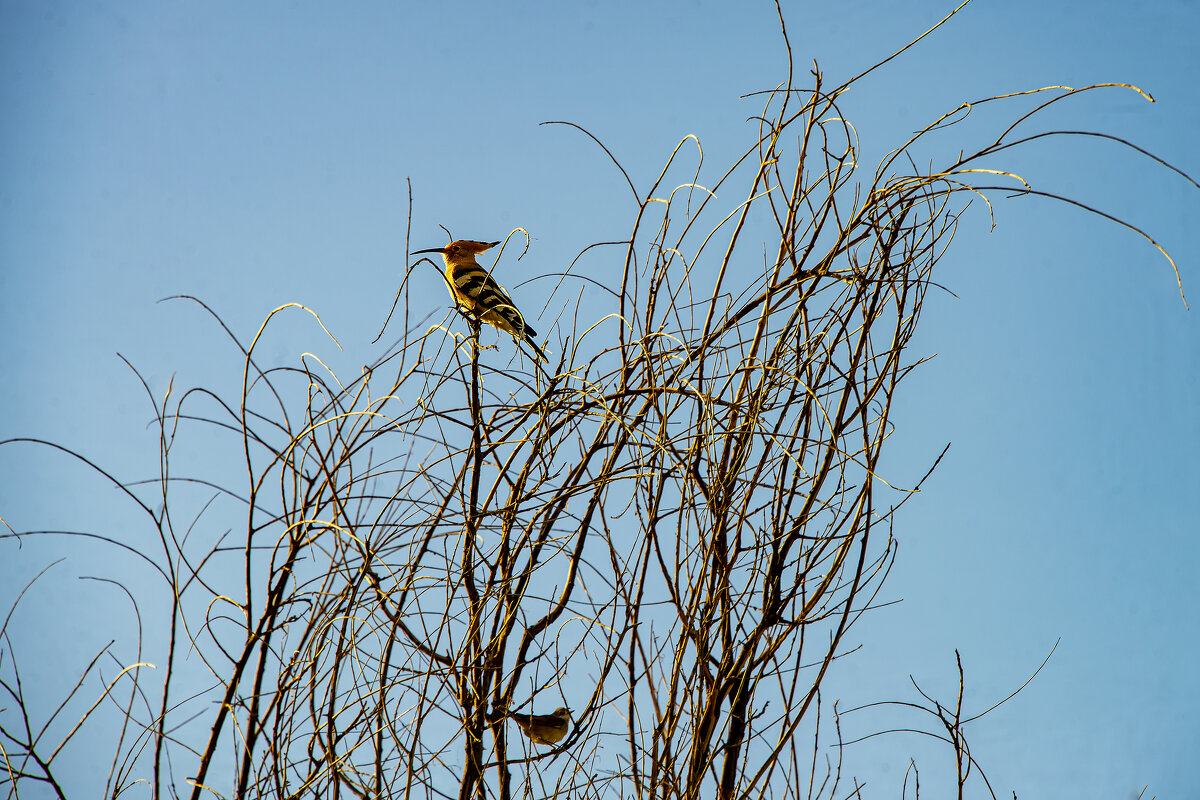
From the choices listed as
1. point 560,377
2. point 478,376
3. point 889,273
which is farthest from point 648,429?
point 889,273

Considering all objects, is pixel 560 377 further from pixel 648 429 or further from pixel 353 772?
pixel 353 772

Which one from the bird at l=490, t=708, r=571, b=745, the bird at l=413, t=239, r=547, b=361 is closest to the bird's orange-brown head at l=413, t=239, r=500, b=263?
the bird at l=413, t=239, r=547, b=361

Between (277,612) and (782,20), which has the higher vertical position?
(782,20)

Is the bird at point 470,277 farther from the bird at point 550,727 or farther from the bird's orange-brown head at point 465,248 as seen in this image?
the bird at point 550,727

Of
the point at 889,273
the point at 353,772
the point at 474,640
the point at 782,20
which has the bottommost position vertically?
the point at 353,772

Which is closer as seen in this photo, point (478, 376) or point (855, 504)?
point (855, 504)

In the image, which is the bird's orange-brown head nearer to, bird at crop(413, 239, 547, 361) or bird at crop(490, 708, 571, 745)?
bird at crop(413, 239, 547, 361)

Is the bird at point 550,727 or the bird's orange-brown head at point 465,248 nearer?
the bird at point 550,727

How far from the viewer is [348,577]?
1.19 metres

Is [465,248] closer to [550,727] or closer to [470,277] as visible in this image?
[470,277]

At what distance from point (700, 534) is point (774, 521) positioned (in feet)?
0.31

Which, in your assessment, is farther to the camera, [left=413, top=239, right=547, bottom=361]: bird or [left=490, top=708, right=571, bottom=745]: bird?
[left=413, top=239, right=547, bottom=361]: bird

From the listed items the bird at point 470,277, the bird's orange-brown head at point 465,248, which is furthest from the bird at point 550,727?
the bird's orange-brown head at point 465,248

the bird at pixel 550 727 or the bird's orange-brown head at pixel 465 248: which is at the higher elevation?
the bird's orange-brown head at pixel 465 248
